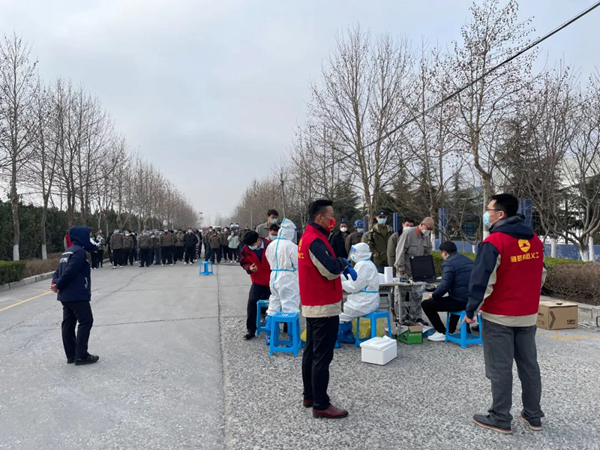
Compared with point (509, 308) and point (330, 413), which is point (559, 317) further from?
point (330, 413)

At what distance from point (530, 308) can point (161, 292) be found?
1005 cm

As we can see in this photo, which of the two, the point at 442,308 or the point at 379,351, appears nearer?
the point at 379,351

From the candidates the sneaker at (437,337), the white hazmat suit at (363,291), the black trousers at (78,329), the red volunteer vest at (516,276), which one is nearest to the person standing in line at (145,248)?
the black trousers at (78,329)

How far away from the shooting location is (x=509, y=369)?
357cm

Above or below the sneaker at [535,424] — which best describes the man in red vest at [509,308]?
above

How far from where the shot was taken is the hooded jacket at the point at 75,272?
557 cm

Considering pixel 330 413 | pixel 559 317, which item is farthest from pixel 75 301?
pixel 559 317

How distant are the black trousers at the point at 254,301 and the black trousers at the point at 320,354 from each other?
282 centimetres

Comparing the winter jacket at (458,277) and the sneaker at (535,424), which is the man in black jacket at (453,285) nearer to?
the winter jacket at (458,277)

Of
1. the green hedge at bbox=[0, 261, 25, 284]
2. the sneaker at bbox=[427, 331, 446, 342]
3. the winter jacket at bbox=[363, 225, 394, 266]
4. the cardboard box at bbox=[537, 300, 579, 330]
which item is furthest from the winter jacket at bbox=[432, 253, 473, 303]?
the green hedge at bbox=[0, 261, 25, 284]

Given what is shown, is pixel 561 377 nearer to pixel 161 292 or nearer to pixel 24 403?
pixel 24 403

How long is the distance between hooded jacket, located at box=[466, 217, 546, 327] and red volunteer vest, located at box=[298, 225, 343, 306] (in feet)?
3.89

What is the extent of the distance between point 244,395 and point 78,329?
105 inches

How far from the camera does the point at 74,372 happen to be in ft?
17.2
